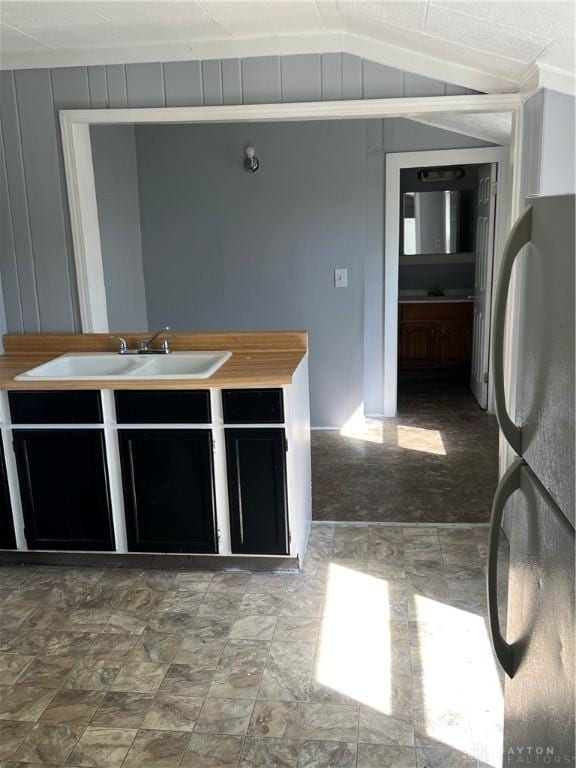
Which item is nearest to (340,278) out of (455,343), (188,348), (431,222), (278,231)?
(278,231)

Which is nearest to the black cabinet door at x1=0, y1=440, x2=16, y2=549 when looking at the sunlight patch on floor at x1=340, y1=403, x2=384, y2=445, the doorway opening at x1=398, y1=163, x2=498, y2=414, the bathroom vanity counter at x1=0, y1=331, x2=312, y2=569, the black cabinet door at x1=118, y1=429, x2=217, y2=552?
the bathroom vanity counter at x1=0, y1=331, x2=312, y2=569

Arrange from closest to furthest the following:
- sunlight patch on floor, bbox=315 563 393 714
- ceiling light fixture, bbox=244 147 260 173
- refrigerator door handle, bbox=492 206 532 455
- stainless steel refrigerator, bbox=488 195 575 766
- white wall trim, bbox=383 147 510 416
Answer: stainless steel refrigerator, bbox=488 195 575 766 < refrigerator door handle, bbox=492 206 532 455 < sunlight patch on floor, bbox=315 563 393 714 < ceiling light fixture, bbox=244 147 260 173 < white wall trim, bbox=383 147 510 416

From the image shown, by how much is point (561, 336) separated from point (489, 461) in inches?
132

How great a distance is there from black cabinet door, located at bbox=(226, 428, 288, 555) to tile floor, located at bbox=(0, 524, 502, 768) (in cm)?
17

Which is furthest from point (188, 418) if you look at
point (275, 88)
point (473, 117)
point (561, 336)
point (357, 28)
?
point (473, 117)

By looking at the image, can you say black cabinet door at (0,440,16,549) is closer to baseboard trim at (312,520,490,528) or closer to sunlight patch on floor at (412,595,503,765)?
baseboard trim at (312,520,490,528)

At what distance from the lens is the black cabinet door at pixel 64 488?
286cm

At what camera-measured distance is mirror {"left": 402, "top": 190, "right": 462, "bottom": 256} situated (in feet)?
21.2

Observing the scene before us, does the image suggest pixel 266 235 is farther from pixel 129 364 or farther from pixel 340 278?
pixel 129 364

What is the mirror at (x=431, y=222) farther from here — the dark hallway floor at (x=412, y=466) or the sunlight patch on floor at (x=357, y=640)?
the sunlight patch on floor at (x=357, y=640)

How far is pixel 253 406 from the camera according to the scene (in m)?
2.72

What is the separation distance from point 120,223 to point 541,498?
391 cm

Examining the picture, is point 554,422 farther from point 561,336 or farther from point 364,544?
point 364,544

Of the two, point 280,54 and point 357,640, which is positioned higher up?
point 280,54
